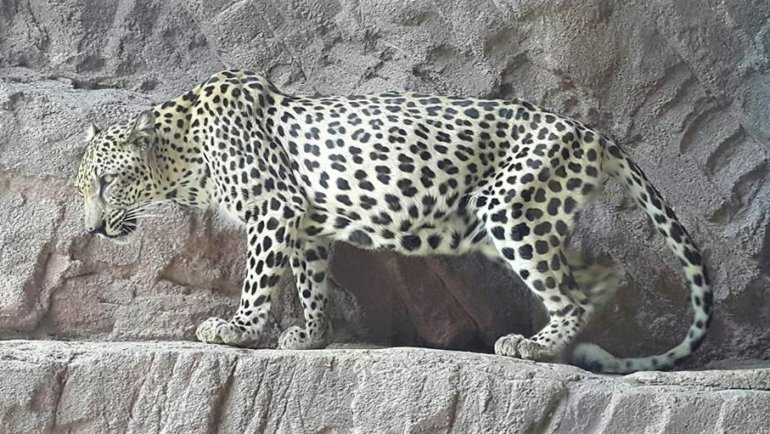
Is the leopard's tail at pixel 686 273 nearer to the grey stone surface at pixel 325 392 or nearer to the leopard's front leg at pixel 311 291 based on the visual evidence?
the grey stone surface at pixel 325 392

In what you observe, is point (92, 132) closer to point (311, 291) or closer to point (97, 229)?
point (97, 229)

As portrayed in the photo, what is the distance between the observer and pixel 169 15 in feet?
25.0

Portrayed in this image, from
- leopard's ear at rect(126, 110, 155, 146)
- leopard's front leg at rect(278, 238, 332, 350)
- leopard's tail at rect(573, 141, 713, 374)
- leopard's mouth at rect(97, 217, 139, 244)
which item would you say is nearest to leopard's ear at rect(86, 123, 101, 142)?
leopard's ear at rect(126, 110, 155, 146)

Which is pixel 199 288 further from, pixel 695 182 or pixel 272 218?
pixel 695 182

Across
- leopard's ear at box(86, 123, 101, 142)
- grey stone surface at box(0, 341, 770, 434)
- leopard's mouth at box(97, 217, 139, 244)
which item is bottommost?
grey stone surface at box(0, 341, 770, 434)

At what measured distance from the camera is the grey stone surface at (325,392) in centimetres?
539

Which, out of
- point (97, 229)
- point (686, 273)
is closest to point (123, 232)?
point (97, 229)

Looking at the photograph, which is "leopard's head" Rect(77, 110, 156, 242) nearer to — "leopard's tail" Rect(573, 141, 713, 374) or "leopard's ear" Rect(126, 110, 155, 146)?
"leopard's ear" Rect(126, 110, 155, 146)

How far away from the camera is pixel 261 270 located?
6234 millimetres

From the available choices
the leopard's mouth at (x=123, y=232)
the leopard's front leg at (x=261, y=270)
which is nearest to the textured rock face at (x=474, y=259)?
the leopard's mouth at (x=123, y=232)

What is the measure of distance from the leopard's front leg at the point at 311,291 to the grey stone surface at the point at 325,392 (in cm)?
87

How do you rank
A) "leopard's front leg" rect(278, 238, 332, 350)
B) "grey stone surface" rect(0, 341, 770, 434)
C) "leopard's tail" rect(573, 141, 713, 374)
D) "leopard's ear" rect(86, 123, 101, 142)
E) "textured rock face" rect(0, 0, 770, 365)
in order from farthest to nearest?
1. "textured rock face" rect(0, 0, 770, 365)
2. "leopard's ear" rect(86, 123, 101, 142)
3. "leopard's front leg" rect(278, 238, 332, 350)
4. "leopard's tail" rect(573, 141, 713, 374)
5. "grey stone surface" rect(0, 341, 770, 434)

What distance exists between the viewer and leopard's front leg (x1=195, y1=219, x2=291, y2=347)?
6.17m

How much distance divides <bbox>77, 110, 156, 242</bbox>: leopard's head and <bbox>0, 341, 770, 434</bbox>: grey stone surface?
956mm
